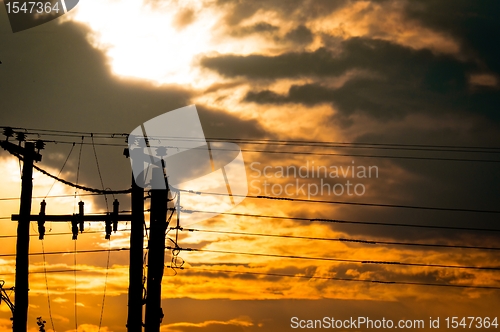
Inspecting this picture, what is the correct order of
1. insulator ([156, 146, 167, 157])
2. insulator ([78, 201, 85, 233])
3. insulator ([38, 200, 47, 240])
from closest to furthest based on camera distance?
insulator ([78, 201, 85, 233]), insulator ([38, 200, 47, 240]), insulator ([156, 146, 167, 157])

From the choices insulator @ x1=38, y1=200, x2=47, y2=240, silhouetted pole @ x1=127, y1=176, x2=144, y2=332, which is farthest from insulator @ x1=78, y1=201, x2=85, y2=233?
silhouetted pole @ x1=127, y1=176, x2=144, y2=332

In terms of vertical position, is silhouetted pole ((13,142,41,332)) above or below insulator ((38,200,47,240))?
below

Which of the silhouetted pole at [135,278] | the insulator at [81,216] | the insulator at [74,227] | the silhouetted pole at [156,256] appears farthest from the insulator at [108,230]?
the silhouetted pole at [156,256]

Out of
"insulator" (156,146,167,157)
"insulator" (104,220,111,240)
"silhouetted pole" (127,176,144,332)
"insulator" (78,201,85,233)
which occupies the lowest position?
"silhouetted pole" (127,176,144,332)

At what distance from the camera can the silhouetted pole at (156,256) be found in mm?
27734

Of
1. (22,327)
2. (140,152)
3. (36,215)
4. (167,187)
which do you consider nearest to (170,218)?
(167,187)

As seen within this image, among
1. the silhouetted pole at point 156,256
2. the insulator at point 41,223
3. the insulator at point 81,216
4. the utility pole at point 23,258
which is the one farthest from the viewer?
the insulator at point 41,223

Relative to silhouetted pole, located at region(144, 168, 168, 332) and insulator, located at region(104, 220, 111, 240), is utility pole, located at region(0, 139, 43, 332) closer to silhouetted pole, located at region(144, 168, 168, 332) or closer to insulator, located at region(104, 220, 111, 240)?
insulator, located at region(104, 220, 111, 240)

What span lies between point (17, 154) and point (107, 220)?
17.5 feet

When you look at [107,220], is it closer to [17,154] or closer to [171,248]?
[171,248]

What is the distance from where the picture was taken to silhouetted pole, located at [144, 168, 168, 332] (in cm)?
2773

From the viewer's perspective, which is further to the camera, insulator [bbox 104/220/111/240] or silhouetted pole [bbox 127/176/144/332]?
insulator [bbox 104/220/111/240]

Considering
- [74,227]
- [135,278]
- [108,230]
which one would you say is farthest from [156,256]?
[74,227]

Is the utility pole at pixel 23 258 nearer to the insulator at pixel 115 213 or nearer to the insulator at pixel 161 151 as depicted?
the insulator at pixel 115 213
